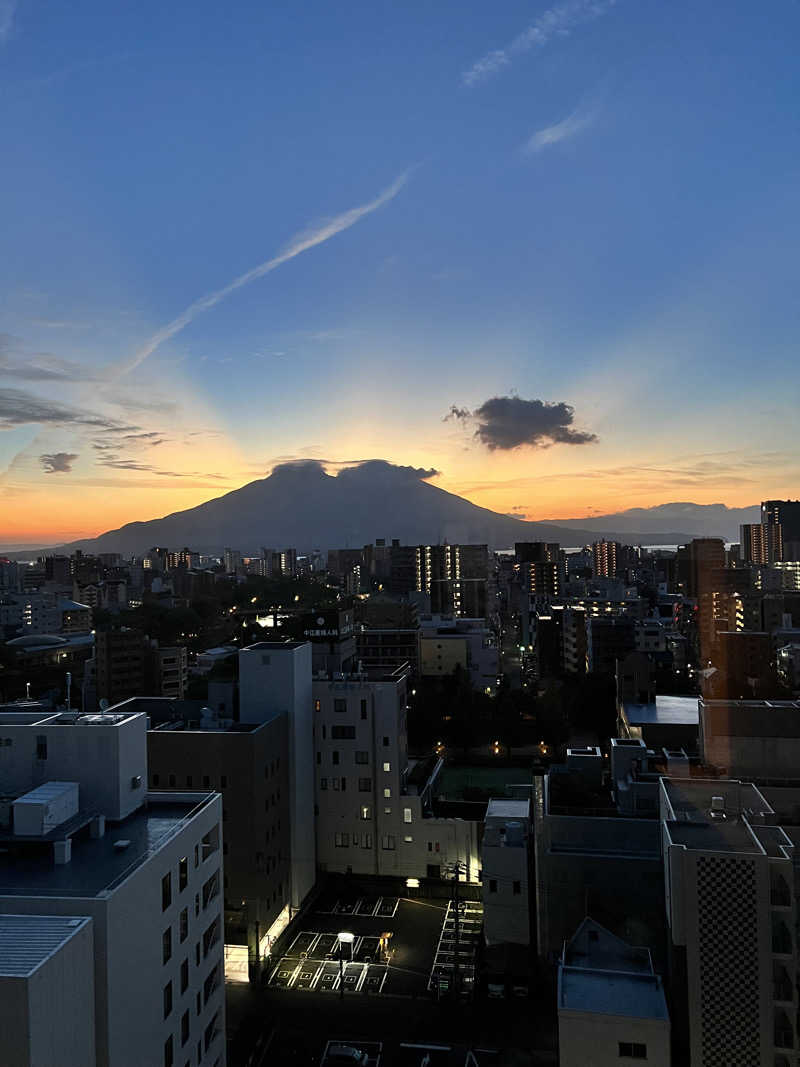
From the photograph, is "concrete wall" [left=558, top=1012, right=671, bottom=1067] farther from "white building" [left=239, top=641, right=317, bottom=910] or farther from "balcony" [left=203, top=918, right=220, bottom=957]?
"white building" [left=239, top=641, right=317, bottom=910]

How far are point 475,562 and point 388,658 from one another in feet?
121

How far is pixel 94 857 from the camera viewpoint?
6918 millimetres

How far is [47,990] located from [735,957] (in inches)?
248

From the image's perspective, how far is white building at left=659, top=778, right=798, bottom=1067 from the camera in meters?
7.38

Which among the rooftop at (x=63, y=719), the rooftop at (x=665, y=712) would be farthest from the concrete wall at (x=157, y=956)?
the rooftop at (x=665, y=712)

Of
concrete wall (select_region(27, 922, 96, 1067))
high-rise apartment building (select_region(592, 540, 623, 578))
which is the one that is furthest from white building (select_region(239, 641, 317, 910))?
high-rise apartment building (select_region(592, 540, 623, 578))

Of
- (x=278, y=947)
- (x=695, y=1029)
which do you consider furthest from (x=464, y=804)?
(x=695, y=1029)

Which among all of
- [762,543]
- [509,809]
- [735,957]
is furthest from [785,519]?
[735,957]

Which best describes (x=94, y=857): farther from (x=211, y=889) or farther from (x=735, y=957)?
(x=735, y=957)

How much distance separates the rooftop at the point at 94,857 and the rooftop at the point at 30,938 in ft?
1.55

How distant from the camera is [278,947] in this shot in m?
11.8

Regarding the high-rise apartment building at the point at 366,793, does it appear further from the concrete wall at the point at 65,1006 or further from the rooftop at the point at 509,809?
the concrete wall at the point at 65,1006

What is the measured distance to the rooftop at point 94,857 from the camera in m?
6.31

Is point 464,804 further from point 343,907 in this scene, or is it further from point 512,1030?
point 512,1030
